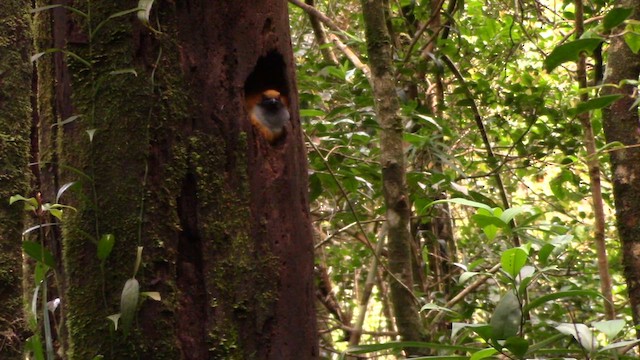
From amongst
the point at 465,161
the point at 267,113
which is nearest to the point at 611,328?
the point at 267,113

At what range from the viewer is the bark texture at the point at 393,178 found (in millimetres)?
2367

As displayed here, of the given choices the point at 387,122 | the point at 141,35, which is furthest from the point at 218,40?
the point at 387,122

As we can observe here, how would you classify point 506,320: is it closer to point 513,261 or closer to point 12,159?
point 513,261

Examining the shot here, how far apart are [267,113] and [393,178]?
3.16 ft

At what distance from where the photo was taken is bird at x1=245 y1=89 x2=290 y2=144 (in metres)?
1.51

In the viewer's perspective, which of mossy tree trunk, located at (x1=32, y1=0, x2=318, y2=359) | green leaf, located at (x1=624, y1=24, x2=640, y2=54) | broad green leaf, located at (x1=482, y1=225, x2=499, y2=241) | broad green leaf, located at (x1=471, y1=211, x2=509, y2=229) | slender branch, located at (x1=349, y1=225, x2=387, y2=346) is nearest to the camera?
mossy tree trunk, located at (x1=32, y1=0, x2=318, y2=359)

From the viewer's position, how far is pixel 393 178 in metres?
2.41

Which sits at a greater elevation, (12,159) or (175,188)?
(12,159)

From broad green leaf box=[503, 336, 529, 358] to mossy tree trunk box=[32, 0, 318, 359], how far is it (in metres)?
0.40

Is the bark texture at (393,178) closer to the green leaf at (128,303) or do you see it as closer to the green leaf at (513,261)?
the green leaf at (513,261)

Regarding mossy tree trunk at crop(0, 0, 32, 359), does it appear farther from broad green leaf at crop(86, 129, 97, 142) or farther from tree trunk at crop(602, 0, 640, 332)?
tree trunk at crop(602, 0, 640, 332)

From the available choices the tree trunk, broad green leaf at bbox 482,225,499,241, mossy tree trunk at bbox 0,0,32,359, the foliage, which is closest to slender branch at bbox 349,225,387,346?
the foliage

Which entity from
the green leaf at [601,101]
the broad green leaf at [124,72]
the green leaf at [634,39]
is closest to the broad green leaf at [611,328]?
the green leaf at [601,101]

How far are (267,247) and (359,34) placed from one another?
368 cm
